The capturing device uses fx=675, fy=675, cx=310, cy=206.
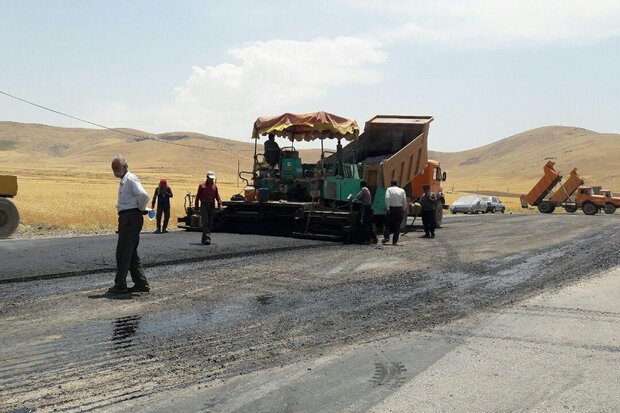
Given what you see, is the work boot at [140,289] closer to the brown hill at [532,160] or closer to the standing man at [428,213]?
the standing man at [428,213]

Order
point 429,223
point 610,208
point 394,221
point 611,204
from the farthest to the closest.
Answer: point 610,208 → point 611,204 → point 429,223 → point 394,221

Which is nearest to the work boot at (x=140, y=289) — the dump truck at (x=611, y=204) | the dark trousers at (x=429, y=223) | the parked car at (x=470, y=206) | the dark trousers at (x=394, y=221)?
the dark trousers at (x=394, y=221)

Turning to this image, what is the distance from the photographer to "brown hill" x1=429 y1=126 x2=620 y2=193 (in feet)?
349

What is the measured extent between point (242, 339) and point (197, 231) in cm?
1214

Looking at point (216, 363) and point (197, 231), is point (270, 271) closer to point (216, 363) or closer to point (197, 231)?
point (216, 363)

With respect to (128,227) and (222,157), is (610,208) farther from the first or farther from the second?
(222,157)

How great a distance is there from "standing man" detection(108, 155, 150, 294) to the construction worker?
936 centimetres

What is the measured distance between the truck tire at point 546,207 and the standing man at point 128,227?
1538 inches

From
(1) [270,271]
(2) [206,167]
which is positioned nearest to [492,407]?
(1) [270,271]

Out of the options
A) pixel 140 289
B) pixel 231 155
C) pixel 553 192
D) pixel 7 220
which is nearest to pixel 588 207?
pixel 553 192

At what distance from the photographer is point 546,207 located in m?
43.7

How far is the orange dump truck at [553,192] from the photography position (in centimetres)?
4328

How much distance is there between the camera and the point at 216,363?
17.5 ft

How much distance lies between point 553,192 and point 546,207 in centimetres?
139
